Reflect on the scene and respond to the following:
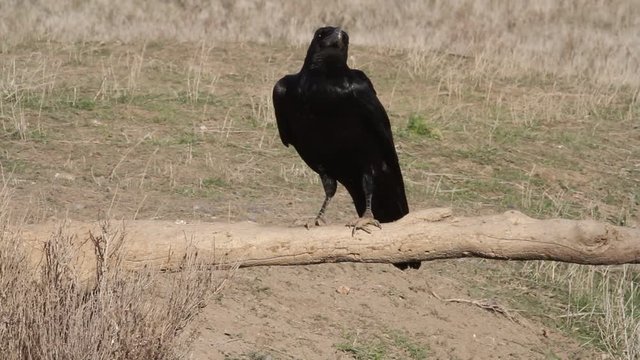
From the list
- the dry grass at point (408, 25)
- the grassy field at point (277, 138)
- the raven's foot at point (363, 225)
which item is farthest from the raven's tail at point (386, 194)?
the dry grass at point (408, 25)

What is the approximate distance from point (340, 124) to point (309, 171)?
3.62 meters

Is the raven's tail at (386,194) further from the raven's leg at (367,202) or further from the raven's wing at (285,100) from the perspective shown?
the raven's wing at (285,100)

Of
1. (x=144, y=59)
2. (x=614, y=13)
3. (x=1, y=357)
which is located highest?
(x=1, y=357)

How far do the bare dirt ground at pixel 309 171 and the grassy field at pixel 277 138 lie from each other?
0.03 m

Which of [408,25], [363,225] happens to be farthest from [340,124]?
[408,25]

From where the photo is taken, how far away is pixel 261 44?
14.0 meters

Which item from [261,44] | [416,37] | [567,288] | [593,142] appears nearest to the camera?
[567,288]

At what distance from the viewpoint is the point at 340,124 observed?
5398 millimetres

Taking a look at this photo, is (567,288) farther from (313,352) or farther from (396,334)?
(313,352)

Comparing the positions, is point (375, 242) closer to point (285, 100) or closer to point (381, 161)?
point (381, 161)

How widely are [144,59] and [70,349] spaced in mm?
8673

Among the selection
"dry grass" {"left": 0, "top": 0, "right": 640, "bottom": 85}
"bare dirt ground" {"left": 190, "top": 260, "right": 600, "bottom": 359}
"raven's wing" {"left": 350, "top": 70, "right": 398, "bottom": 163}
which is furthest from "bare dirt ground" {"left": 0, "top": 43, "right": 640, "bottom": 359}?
"dry grass" {"left": 0, "top": 0, "right": 640, "bottom": 85}

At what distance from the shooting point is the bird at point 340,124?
534cm

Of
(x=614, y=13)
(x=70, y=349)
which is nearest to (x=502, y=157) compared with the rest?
(x=70, y=349)
